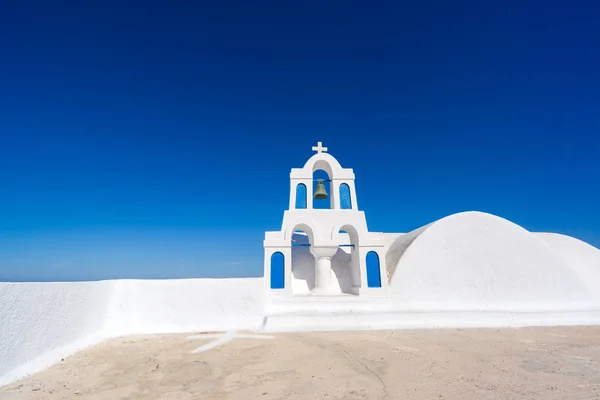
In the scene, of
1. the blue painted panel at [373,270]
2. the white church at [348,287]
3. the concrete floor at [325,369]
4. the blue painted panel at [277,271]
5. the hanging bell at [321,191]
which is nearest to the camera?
the concrete floor at [325,369]

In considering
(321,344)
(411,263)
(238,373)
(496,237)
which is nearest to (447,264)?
(411,263)

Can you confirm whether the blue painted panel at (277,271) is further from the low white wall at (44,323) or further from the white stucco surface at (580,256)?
the white stucco surface at (580,256)

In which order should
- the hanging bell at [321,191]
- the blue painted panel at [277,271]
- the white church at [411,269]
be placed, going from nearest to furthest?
1. the white church at [411,269]
2. the blue painted panel at [277,271]
3. the hanging bell at [321,191]

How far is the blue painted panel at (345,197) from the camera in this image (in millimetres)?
14141

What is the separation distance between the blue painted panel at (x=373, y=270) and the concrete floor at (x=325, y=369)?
368 cm

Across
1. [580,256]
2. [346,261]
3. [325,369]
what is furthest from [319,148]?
[580,256]

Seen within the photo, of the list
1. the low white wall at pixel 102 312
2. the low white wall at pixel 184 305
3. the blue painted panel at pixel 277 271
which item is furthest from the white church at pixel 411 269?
the low white wall at pixel 102 312

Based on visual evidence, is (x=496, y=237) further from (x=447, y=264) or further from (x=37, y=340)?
(x=37, y=340)

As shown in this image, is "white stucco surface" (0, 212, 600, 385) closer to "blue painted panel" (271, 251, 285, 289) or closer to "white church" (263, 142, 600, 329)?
"white church" (263, 142, 600, 329)

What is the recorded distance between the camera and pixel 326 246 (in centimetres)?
1316

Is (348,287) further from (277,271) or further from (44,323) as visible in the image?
(44,323)

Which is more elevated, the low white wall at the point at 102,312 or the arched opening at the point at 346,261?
the arched opening at the point at 346,261

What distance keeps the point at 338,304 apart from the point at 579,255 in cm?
1394

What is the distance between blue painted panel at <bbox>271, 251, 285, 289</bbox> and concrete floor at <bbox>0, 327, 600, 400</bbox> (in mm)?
3429
